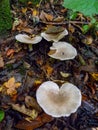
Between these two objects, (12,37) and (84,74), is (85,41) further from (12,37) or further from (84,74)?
(12,37)

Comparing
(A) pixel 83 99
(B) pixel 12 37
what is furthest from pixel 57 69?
(B) pixel 12 37

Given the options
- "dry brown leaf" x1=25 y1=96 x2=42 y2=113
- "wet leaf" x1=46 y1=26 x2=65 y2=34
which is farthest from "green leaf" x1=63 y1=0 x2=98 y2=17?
"wet leaf" x1=46 y1=26 x2=65 y2=34

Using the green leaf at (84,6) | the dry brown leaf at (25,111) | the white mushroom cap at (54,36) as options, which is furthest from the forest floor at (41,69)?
the green leaf at (84,6)

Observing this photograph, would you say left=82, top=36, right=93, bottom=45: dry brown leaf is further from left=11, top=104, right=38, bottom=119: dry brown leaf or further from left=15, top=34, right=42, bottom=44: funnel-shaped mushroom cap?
left=11, top=104, right=38, bottom=119: dry brown leaf

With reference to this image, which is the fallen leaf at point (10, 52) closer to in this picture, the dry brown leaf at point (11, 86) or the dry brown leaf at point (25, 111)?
the dry brown leaf at point (11, 86)

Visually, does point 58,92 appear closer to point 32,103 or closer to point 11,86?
point 32,103

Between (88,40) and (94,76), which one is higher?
(88,40)

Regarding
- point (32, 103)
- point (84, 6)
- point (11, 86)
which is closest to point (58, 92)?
point (32, 103)
